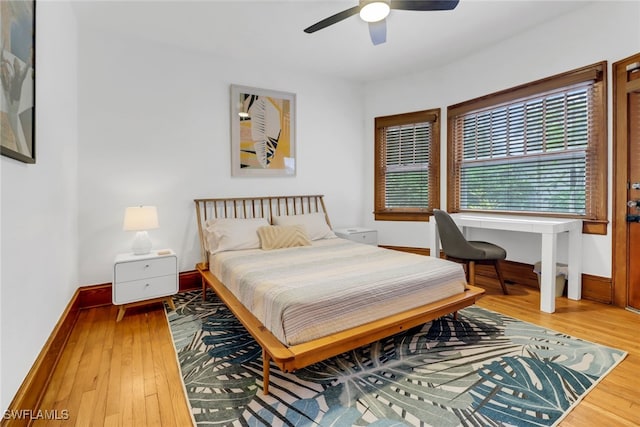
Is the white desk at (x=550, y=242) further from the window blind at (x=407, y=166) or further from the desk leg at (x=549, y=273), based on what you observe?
the window blind at (x=407, y=166)

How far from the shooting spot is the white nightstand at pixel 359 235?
14.0 feet

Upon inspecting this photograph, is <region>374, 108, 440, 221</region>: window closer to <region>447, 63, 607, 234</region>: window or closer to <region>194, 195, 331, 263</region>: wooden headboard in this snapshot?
<region>447, 63, 607, 234</region>: window

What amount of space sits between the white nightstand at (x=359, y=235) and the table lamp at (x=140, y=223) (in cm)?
231

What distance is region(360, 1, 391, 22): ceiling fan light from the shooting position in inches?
91.7

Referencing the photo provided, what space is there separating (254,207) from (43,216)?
2.27 metres

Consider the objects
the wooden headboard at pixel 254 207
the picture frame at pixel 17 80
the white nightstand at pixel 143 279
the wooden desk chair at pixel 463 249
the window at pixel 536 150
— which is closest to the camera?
the picture frame at pixel 17 80

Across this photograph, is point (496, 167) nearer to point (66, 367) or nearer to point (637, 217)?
point (637, 217)

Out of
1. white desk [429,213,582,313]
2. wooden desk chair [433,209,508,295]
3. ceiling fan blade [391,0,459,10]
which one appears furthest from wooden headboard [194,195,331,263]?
ceiling fan blade [391,0,459,10]

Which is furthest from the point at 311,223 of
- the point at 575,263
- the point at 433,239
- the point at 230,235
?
the point at 575,263

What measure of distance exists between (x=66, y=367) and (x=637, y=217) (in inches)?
184

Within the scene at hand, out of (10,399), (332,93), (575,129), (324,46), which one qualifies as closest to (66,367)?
(10,399)

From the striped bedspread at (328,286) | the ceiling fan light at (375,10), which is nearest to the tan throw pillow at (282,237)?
the striped bedspread at (328,286)

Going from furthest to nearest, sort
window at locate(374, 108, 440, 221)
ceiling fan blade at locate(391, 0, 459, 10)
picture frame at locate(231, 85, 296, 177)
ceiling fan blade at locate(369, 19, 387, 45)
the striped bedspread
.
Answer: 1. window at locate(374, 108, 440, 221)
2. picture frame at locate(231, 85, 296, 177)
3. ceiling fan blade at locate(369, 19, 387, 45)
4. ceiling fan blade at locate(391, 0, 459, 10)
5. the striped bedspread

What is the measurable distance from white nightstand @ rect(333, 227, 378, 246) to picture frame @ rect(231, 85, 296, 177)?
1074 mm
